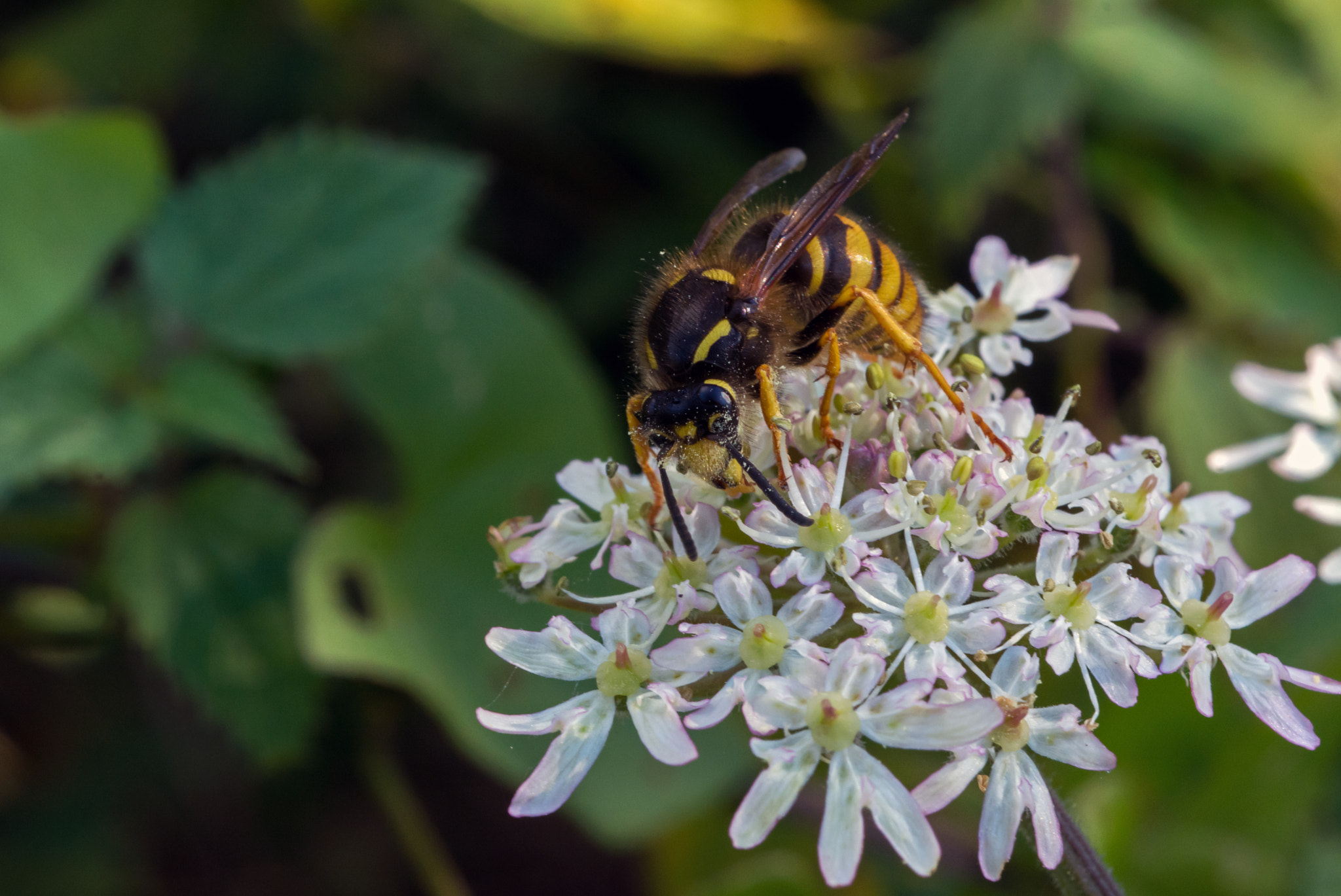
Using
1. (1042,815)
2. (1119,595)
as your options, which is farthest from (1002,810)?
(1119,595)

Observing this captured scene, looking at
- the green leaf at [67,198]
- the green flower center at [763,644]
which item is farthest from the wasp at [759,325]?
the green leaf at [67,198]

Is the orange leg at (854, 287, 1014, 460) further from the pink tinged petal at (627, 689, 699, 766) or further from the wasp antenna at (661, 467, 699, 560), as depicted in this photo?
the pink tinged petal at (627, 689, 699, 766)

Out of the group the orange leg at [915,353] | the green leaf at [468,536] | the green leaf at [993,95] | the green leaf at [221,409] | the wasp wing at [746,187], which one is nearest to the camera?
the orange leg at [915,353]

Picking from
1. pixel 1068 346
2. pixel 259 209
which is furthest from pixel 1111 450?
pixel 259 209

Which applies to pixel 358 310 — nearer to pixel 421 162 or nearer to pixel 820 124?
pixel 421 162

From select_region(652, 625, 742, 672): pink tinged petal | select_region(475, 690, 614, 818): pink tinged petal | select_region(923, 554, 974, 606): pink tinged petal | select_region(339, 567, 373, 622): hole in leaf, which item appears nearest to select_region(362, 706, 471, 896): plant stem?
select_region(339, 567, 373, 622): hole in leaf

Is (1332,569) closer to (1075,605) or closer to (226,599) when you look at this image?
(1075,605)

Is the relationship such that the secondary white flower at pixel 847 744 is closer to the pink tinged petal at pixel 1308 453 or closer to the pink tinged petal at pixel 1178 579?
the pink tinged petal at pixel 1178 579
